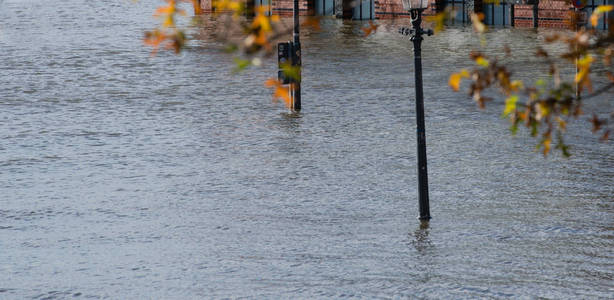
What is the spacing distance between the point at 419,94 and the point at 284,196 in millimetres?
3143

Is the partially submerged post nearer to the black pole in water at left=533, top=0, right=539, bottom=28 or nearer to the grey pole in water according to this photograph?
the grey pole in water

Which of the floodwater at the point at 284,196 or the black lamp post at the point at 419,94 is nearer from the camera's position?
the floodwater at the point at 284,196

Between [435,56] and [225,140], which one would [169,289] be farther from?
[435,56]

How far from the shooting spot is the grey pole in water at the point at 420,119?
13.7 m

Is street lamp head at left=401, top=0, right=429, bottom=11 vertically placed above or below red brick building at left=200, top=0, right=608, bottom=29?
above

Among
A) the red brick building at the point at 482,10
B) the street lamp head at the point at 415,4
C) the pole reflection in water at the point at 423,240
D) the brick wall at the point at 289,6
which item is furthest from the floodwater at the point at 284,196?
the brick wall at the point at 289,6

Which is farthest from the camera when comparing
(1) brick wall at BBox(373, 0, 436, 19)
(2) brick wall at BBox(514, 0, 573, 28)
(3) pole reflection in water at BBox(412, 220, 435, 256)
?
(1) brick wall at BBox(373, 0, 436, 19)

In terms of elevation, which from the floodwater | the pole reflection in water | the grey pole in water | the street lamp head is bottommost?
the pole reflection in water

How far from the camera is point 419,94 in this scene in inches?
546

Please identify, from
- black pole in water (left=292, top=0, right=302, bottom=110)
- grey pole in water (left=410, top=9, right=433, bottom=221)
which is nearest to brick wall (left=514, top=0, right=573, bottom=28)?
black pole in water (left=292, top=0, right=302, bottom=110)

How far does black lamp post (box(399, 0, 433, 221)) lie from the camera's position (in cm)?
1361

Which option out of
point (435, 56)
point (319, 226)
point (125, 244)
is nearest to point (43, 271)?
point (125, 244)

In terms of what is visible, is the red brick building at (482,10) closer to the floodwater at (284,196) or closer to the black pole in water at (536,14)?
the black pole in water at (536,14)

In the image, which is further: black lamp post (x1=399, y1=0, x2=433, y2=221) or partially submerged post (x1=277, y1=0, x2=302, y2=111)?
partially submerged post (x1=277, y1=0, x2=302, y2=111)
